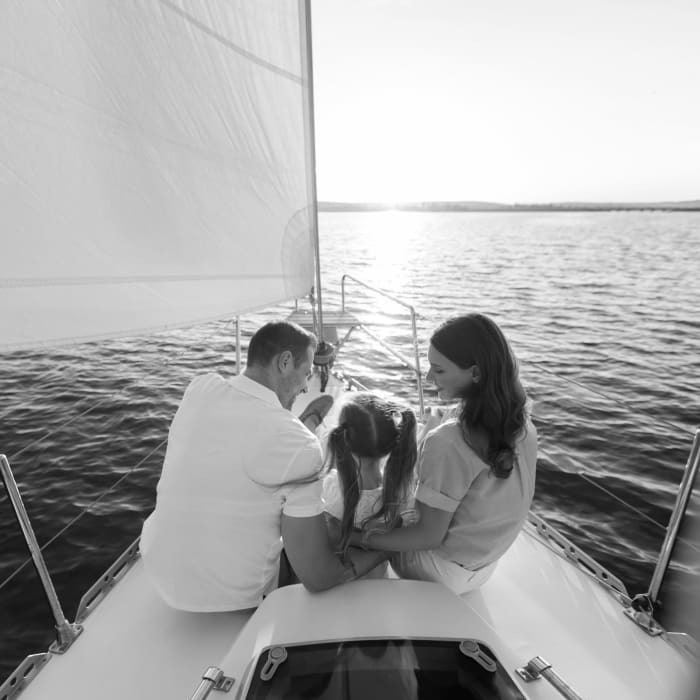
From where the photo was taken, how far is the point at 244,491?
4.80 feet

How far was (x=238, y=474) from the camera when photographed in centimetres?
144

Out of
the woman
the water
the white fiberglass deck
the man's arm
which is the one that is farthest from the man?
the water

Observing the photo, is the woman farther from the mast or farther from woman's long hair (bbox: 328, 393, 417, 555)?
the mast

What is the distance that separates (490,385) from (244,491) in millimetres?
802

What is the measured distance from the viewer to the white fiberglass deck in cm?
129

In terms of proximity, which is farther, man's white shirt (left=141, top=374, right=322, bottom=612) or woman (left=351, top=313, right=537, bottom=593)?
woman (left=351, top=313, right=537, bottom=593)

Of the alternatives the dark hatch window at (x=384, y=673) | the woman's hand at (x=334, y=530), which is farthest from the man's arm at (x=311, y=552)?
the dark hatch window at (x=384, y=673)

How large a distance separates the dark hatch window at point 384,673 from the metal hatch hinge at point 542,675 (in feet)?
0.37

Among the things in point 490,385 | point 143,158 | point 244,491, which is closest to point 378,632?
point 244,491

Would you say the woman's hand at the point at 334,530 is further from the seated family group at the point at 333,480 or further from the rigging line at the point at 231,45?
the rigging line at the point at 231,45

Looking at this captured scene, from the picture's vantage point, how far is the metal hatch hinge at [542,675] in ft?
3.97

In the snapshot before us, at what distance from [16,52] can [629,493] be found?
510 cm

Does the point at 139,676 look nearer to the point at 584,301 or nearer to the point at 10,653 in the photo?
the point at 10,653

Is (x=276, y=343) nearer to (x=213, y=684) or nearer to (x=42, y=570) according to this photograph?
(x=213, y=684)
